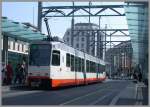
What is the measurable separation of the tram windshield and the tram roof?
219cm

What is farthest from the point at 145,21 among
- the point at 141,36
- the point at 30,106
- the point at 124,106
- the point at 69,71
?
the point at 30,106

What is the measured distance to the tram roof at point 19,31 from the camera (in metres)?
30.5

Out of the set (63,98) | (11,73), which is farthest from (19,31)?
(63,98)

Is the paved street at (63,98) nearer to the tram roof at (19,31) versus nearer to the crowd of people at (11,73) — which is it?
the crowd of people at (11,73)

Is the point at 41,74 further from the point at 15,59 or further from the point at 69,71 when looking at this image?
the point at 15,59

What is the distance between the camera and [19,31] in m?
33.5

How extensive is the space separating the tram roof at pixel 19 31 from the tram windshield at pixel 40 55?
7.17 feet

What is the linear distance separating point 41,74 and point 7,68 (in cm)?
284

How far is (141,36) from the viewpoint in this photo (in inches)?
1567

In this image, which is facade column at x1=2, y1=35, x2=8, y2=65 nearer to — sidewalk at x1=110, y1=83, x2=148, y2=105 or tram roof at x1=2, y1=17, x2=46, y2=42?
tram roof at x1=2, y1=17, x2=46, y2=42

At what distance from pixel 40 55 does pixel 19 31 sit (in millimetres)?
4475

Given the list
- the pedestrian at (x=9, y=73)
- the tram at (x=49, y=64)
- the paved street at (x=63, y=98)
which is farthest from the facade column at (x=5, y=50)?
the paved street at (x=63, y=98)

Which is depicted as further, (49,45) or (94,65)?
(94,65)

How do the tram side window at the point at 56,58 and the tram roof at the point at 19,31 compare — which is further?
the tram roof at the point at 19,31
